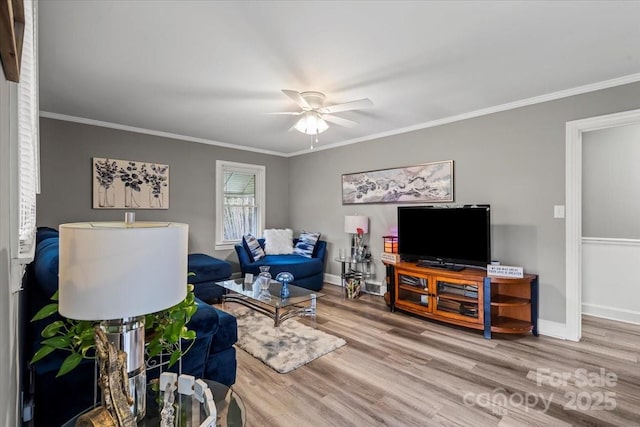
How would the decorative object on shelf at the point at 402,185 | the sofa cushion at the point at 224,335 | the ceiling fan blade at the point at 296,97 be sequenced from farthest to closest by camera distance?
the decorative object on shelf at the point at 402,185 → the ceiling fan blade at the point at 296,97 → the sofa cushion at the point at 224,335

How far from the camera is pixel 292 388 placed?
86.8 inches

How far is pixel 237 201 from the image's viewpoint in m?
5.54

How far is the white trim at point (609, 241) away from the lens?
11.7ft

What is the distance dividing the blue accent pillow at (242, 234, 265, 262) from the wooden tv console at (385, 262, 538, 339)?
2.15 meters

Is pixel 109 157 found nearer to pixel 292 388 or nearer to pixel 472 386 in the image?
pixel 292 388

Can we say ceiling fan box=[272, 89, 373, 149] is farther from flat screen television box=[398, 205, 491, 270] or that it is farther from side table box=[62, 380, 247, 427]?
side table box=[62, 380, 247, 427]

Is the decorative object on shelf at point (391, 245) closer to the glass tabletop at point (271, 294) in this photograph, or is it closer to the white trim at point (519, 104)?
the glass tabletop at point (271, 294)

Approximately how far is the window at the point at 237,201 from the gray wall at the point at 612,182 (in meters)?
4.80

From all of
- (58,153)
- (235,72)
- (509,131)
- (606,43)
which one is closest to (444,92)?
(509,131)

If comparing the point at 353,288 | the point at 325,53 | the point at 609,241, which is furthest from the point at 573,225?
the point at 325,53

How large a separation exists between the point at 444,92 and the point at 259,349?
2970mm

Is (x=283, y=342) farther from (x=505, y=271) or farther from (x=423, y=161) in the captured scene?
(x=423, y=161)

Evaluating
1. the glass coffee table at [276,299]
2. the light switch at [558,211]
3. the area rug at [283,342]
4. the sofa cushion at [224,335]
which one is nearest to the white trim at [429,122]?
the light switch at [558,211]

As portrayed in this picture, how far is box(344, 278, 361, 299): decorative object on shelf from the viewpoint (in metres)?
4.44
